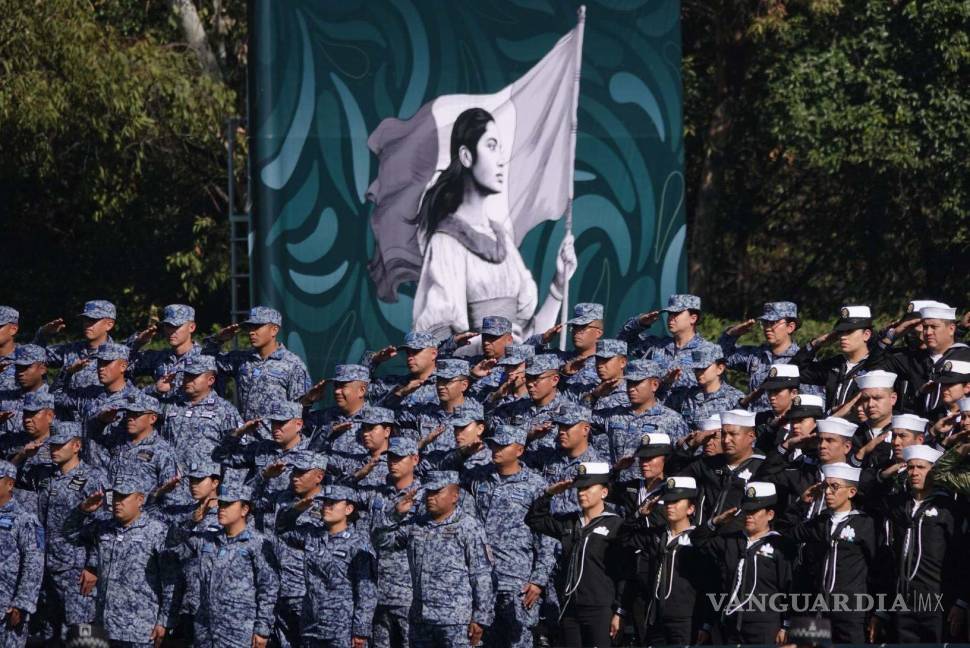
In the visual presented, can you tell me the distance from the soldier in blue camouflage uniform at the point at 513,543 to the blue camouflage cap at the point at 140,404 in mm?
2781

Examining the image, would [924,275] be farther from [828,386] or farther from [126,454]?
[126,454]

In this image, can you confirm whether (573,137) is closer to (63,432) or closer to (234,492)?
(63,432)

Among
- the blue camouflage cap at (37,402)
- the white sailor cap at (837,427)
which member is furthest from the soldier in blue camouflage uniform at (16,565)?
the white sailor cap at (837,427)

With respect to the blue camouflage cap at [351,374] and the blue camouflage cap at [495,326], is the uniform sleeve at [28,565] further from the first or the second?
the blue camouflage cap at [495,326]

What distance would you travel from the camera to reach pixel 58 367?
54.4ft

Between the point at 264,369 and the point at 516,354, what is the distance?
2.10 meters

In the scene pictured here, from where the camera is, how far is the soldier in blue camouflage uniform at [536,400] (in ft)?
48.7

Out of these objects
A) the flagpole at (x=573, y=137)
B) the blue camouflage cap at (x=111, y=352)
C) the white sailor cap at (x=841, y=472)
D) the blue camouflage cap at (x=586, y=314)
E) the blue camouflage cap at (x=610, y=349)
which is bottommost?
the white sailor cap at (x=841, y=472)

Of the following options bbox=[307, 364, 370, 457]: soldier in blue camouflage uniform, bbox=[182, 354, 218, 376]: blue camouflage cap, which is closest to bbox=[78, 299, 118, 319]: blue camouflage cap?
bbox=[182, 354, 218, 376]: blue camouflage cap

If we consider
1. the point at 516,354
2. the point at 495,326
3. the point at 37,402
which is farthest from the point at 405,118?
the point at 37,402

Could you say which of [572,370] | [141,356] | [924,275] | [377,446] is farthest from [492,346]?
[924,275]

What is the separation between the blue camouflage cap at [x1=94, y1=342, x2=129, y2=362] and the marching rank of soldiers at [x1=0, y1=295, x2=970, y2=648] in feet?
0.11

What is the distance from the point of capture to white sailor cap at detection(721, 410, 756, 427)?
44.0 feet

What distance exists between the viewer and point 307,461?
1401cm
